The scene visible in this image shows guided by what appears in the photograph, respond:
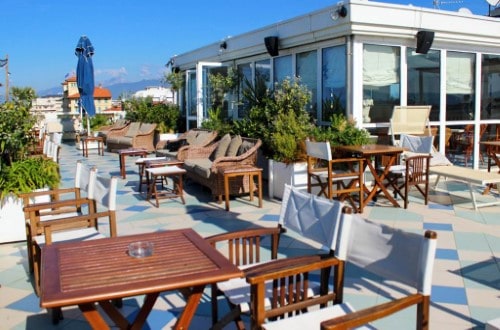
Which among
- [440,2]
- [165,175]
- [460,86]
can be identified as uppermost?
[440,2]

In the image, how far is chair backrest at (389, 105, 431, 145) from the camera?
299 inches

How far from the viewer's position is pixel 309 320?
2260 millimetres

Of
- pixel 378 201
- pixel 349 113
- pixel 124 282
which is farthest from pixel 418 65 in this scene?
pixel 124 282

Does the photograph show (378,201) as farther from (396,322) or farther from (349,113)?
(396,322)

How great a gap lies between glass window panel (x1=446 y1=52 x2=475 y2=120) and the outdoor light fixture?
244cm

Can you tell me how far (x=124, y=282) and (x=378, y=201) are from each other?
17.0ft

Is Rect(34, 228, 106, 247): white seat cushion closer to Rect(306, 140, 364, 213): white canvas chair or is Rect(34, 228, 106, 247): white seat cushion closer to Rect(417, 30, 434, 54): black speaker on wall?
Rect(306, 140, 364, 213): white canvas chair

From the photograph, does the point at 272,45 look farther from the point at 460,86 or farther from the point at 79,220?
the point at 79,220

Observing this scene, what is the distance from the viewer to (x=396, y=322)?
10.2 ft

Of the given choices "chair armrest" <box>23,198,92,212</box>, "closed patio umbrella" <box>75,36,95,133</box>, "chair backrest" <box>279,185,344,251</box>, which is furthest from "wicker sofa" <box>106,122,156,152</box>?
"chair backrest" <box>279,185,344,251</box>

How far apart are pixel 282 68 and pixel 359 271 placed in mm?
5841

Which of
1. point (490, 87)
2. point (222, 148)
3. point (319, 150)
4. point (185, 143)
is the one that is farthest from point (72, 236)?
point (490, 87)

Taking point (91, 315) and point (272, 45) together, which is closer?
point (91, 315)

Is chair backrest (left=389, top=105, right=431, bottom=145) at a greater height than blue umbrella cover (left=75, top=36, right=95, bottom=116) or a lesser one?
lesser
